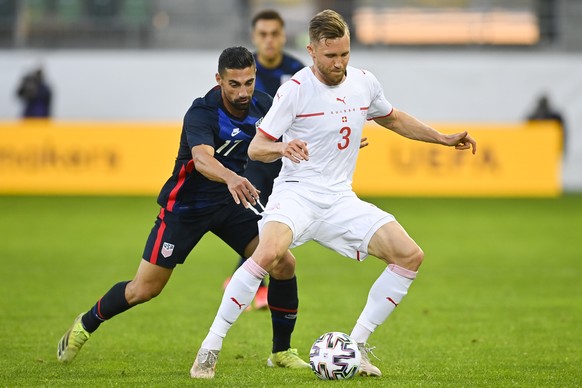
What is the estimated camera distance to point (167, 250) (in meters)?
7.12

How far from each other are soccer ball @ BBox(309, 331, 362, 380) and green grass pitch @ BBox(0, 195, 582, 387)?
113mm

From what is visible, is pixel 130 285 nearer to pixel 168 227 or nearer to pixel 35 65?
pixel 168 227

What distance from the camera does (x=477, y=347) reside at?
793 centimetres

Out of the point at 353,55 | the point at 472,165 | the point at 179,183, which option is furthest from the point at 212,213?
the point at 353,55

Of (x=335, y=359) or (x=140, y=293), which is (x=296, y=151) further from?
(x=140, y=293)

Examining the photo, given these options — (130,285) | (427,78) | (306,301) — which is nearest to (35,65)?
(427,78)

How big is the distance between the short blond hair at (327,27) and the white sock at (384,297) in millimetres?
1483

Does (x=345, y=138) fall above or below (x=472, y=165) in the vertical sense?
above

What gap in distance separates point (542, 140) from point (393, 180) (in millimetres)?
2899

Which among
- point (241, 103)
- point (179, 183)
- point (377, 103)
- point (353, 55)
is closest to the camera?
point (241, 103)

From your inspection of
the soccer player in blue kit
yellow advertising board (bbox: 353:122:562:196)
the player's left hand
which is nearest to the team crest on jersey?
the soccer player in blue kit

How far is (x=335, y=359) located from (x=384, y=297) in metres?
0.57

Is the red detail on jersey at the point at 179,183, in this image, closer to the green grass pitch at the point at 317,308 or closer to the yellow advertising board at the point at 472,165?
the green grass pitch at the point at 317,308

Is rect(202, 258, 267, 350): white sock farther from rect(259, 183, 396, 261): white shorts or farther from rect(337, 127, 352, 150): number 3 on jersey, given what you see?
rect(337, 127, 352, 150): number 3 on jersey
